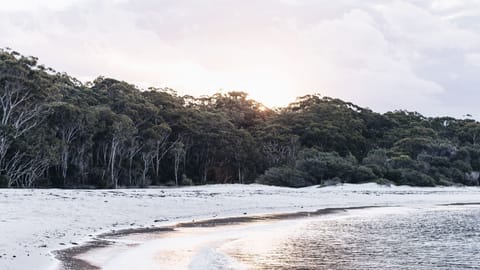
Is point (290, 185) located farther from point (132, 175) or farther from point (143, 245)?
point (143, 245)

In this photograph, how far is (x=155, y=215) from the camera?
932 inches

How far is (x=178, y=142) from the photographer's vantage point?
5256 cm

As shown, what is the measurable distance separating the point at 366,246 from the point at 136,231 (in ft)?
24.7

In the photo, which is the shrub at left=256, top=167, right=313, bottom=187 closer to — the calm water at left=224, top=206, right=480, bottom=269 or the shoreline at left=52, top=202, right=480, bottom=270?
the shoreline at left=52, top=202, right=480, bottom=270

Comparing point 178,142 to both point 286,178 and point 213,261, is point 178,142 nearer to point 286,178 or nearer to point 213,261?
point 286,178

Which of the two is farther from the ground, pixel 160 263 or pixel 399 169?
pixel 399 169

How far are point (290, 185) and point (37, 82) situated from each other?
71.9 ft

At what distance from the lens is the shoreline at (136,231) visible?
11.4 metres

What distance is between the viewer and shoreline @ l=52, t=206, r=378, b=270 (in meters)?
11.4

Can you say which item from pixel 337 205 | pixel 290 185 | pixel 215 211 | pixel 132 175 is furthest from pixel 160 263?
pixel 132 175

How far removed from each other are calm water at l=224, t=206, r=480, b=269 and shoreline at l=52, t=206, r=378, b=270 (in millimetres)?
2533

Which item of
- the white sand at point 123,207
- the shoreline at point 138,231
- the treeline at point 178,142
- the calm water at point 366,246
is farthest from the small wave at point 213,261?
the treeline at point 178,142

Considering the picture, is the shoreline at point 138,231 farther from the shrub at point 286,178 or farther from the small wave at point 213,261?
the shrub at point 286,178

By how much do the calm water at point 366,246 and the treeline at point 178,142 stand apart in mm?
23202
